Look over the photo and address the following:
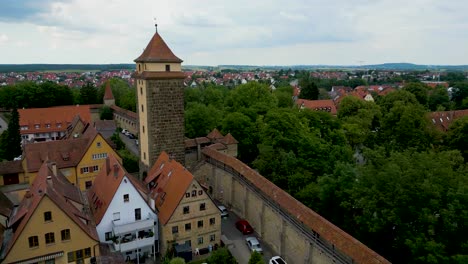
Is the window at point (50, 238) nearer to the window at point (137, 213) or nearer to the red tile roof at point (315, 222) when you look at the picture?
the window at point (137, 213)

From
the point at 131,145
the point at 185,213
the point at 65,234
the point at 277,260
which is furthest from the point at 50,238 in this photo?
the point at 131,145

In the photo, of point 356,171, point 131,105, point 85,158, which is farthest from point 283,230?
point 131,105

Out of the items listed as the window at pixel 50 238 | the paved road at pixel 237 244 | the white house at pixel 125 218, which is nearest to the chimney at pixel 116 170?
the white house at pixel 125 218

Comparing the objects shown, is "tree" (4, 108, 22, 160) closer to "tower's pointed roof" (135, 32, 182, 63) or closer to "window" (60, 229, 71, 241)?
"tower's pointed roof" (135, 32, 182, 63)

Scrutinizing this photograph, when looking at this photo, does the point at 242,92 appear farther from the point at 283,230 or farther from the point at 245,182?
the point at 283,230

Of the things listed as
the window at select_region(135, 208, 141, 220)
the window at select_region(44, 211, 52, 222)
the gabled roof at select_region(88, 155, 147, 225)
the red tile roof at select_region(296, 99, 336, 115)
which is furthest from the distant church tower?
the red tile roof at select_region(296, 99, 336, 115)

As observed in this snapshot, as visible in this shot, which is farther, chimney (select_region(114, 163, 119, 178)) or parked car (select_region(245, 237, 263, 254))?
parked car (select_region(245, 237, 263, 254))

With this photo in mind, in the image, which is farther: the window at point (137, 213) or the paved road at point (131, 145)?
the paved road at point (131, 145)
